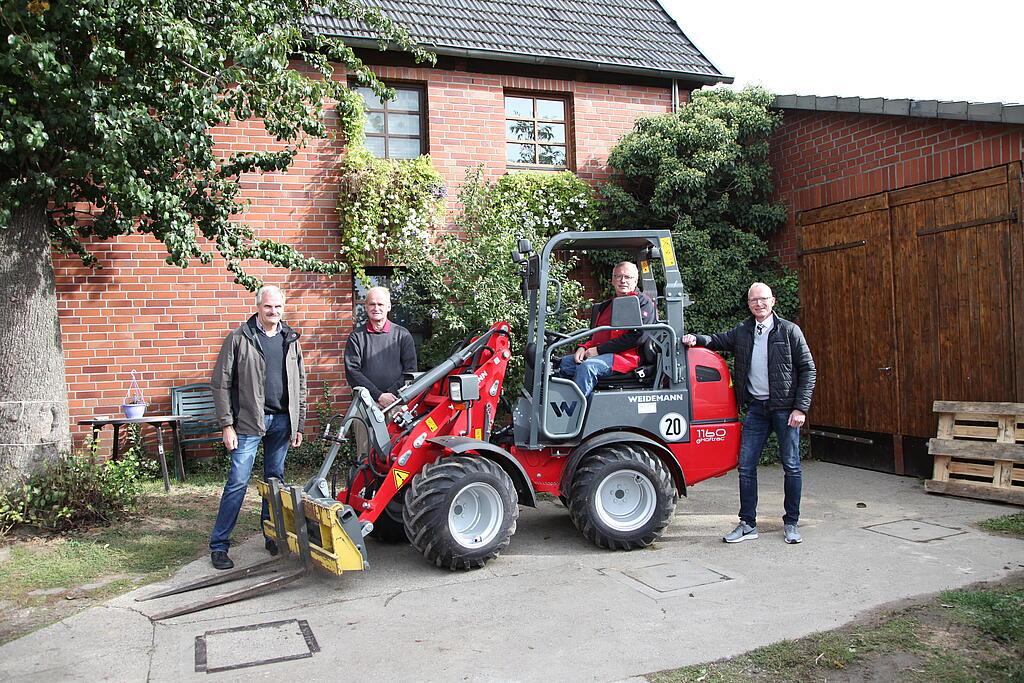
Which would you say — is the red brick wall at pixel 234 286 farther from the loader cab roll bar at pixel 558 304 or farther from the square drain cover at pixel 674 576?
the square drain cover at pixel 674 576

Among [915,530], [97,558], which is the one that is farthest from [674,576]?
[97,558]

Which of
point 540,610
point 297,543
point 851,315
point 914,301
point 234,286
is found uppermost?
point 234,286

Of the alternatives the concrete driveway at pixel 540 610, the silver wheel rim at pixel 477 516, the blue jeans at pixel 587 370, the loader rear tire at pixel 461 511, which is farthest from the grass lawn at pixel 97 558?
the blue jeans at pixel 587 370

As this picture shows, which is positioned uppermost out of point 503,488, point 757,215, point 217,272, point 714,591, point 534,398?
point 757,215

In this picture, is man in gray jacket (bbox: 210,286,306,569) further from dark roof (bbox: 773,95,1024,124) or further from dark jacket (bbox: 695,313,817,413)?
dark roof (bbox: 773,95,1024,124)

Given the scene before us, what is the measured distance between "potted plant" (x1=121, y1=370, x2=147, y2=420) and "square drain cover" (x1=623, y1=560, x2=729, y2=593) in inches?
222

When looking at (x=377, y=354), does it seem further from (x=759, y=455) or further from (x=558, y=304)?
(x=759, y=455)

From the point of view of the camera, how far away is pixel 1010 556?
568 centimetres

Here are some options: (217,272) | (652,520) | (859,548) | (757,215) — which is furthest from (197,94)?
(757,215)

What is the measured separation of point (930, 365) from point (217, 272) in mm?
7900

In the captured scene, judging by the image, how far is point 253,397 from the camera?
5.80 metres

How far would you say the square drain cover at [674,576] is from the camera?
528cm

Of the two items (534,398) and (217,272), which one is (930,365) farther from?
(217,272)

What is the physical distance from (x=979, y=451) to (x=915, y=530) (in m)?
1.53
